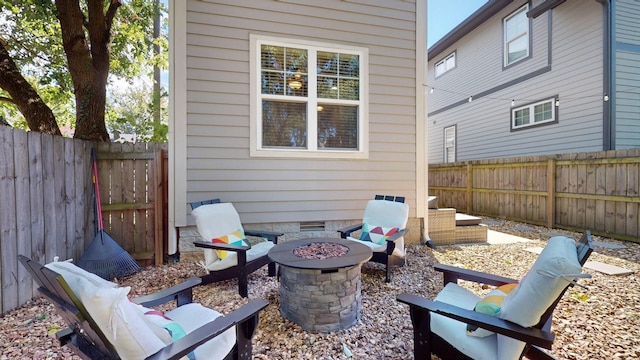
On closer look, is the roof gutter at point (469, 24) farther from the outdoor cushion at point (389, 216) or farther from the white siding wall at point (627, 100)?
the outdoor cushion at point (389, 216)

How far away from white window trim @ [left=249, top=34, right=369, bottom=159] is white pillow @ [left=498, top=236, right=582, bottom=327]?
3.32 metres

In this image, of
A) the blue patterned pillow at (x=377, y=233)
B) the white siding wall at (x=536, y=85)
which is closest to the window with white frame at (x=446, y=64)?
the white siding wall at (x=536, y=85)

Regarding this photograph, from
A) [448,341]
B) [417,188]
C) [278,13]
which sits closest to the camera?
[448,341]

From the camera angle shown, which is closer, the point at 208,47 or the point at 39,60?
the point at 208,47

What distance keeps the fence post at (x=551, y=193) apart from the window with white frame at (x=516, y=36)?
14.0 ft

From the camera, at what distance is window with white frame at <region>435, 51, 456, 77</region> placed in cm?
1121

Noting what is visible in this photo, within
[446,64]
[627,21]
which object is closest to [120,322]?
[627,21]

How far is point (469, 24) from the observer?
9719 millimetres

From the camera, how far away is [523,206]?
6.74 metres

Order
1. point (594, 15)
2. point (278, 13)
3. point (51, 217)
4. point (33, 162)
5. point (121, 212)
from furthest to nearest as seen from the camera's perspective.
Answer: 1. point (594, 15)
2. point (278, 13)
3. point (121, 212)
4. point (51, 217)
5. point (33, 162)

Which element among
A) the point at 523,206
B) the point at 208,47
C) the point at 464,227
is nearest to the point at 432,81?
the point at 523,206

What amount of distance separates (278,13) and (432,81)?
10192 millimetres

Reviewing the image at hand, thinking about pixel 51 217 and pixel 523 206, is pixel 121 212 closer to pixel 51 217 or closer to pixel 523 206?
pixel 51 217

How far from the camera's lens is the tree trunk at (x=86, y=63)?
4.38m
